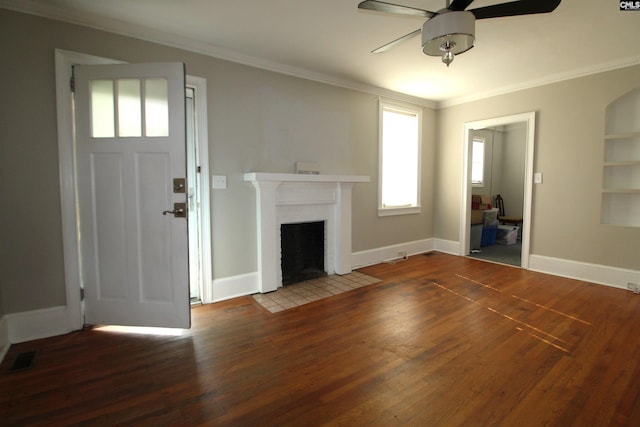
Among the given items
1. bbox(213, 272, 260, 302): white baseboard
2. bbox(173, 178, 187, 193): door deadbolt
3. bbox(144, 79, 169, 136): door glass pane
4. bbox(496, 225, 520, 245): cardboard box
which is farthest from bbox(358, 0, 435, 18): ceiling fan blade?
bbox(496, 225, 520, 245): cardboard box

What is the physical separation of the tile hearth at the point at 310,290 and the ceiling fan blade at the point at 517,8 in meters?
2.69

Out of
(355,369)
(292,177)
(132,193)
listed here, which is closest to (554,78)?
(292,177)

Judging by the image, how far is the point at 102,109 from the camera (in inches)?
93.9

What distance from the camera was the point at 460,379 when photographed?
183cm

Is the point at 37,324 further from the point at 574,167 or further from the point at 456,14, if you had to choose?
the point at 574,167

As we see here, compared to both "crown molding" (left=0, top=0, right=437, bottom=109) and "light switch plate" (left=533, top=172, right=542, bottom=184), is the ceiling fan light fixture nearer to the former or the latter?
"crown molding" (left=0, top=0, right=437, bottom=109)

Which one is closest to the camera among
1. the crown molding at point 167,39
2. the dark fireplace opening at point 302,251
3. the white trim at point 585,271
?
the crown molding at point 167,39

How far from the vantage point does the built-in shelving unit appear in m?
3.41

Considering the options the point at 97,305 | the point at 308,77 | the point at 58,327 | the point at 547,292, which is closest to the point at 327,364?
the point at 97,305

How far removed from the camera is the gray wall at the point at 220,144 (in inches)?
89.1

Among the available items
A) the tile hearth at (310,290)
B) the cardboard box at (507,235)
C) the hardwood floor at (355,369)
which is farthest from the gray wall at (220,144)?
the cardboard box at (507,235)

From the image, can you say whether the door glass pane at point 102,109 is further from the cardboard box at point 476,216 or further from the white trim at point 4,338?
the cardboard box at point 476,216

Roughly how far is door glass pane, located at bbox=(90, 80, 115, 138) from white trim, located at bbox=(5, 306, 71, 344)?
145cm

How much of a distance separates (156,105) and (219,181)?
0.92 m
